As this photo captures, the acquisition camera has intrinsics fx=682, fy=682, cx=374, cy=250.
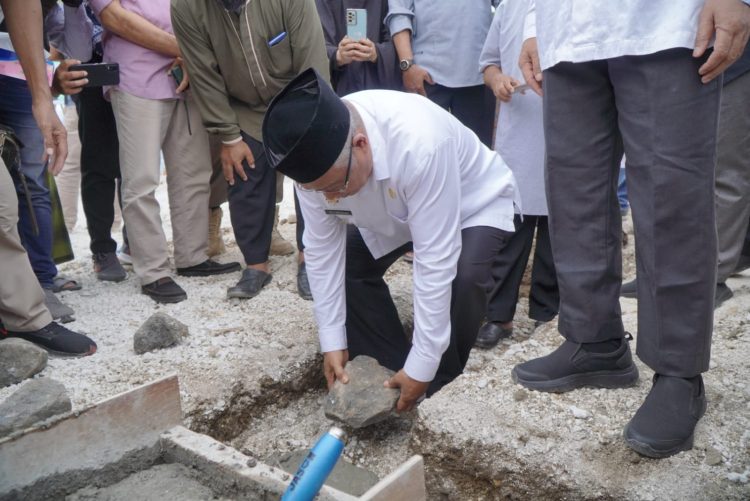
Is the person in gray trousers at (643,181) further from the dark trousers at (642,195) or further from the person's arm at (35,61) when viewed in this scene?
the person's arm at (35,61)

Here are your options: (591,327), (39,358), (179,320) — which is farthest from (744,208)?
(39,358)

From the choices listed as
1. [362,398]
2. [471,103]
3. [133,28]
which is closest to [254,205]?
[133,28]

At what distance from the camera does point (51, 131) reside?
2834mm

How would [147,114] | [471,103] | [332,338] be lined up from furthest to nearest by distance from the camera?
1. [471,103]
2. [147,114]
3. [332,338]

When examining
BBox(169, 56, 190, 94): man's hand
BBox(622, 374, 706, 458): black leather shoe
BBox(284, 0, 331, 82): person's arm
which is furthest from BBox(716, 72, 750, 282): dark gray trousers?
BBox(169, 56, 190, 94): man's hand

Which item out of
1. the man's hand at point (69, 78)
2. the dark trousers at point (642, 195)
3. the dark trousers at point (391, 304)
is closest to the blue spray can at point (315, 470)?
the dark trousers at point (642, 195)

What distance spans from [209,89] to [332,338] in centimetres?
161

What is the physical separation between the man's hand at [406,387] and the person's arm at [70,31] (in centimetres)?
248

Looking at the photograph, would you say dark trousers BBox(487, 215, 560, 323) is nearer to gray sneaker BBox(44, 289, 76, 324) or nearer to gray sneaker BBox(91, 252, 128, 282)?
gray sneaker BBox(44, 289, 76, 324)

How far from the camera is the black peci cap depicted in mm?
1949

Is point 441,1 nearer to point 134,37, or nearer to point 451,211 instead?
point 134,37

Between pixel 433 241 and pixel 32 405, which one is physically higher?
pixel 433 241

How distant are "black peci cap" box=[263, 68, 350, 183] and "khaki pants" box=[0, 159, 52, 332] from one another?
48.3 inches

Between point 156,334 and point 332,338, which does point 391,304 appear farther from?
point 156,334
